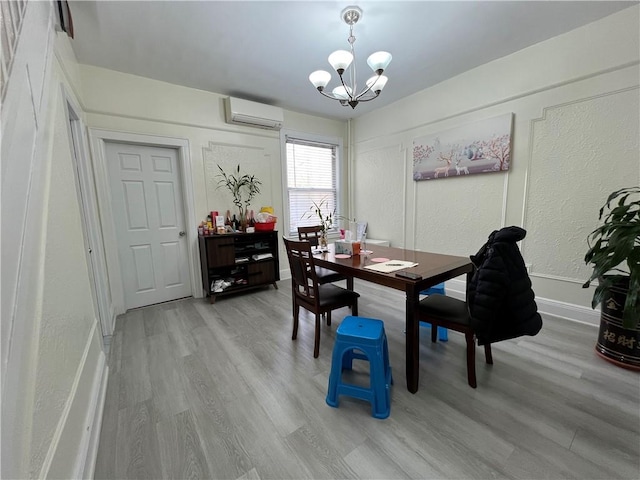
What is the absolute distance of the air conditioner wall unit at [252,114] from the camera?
3391mm

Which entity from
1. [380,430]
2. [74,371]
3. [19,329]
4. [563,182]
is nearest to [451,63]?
[563,182]

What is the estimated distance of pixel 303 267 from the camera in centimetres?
210

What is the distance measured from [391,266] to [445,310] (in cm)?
46

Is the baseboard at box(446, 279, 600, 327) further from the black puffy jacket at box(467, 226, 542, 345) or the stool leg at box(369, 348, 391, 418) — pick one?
the stool leg at box(369, 348, 391, 418)

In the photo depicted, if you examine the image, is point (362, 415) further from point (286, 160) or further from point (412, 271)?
point (286, 160)

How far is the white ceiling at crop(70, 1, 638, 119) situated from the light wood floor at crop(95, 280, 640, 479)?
2.71 m

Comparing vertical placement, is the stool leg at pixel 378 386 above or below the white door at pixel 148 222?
below

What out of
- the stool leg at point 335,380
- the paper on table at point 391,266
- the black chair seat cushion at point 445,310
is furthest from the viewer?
the paper on table at point 391,266

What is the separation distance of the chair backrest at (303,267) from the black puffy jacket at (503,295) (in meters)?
1.08

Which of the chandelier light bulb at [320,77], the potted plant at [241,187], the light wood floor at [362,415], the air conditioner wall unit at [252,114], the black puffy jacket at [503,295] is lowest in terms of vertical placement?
the light wood floor at [362,415]

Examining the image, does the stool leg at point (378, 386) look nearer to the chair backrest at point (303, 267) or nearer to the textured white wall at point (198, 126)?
the chair backrest at point (303, 267)

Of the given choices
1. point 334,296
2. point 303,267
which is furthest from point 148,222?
point 334,296

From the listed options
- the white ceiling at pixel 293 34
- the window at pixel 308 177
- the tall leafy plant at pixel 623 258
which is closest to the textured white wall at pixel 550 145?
the white ceiling at pixel 293 34

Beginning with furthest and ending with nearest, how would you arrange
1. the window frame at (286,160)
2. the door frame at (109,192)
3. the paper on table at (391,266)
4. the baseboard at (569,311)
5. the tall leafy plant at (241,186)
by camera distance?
the window frame at (286,160), the tall leafy plant at (241,186), the door frame at (109,192), the baseboard at (569,311), the paper on table at (391,266)
